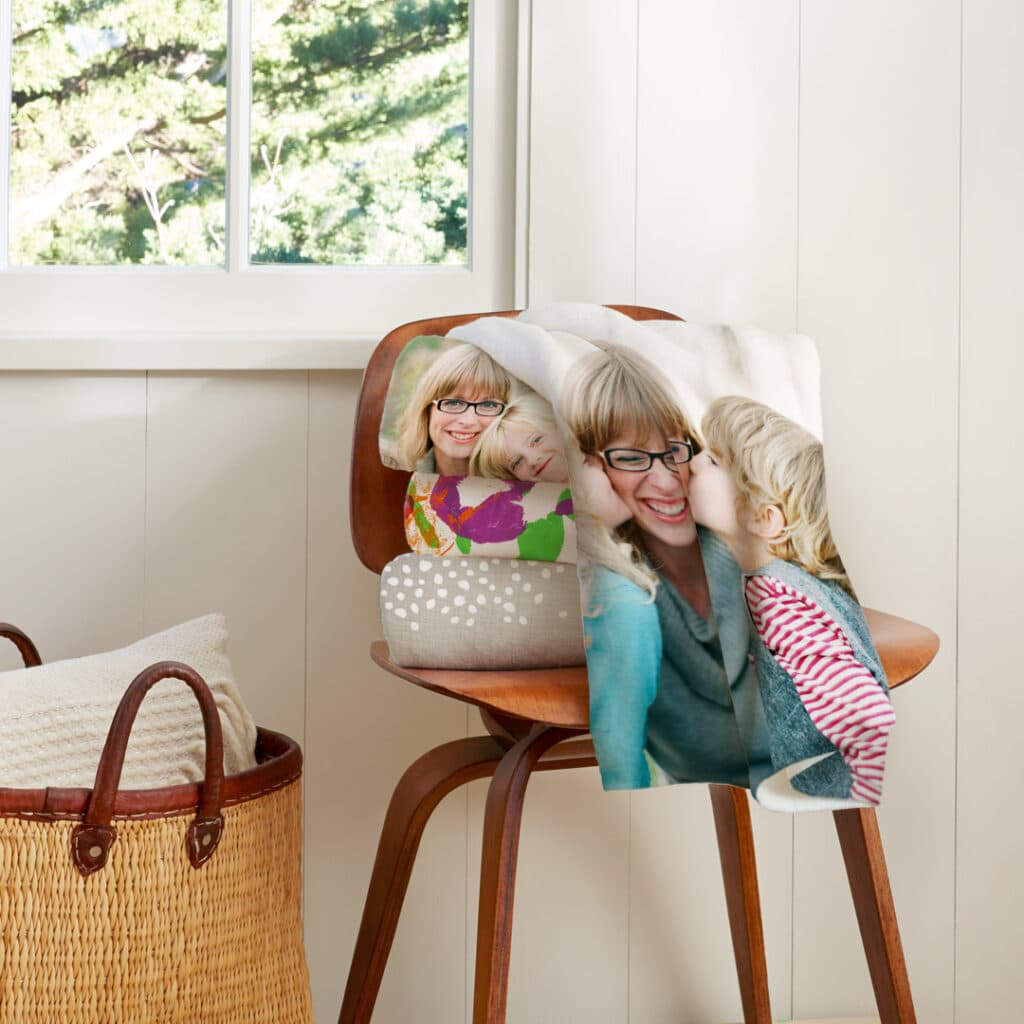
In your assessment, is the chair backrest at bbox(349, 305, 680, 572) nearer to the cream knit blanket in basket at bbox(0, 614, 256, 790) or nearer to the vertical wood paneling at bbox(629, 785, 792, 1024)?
the cream knit blanket in basket at bbox(0, 614, 256, 790)

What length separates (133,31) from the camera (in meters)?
1.39

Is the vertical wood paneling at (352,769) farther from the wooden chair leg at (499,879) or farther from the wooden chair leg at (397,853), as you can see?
the wooden chair leg at (499,879)

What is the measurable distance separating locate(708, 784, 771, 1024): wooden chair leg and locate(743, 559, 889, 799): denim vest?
1.06ft

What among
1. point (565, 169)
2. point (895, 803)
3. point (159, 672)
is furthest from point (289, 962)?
point (565, 169)

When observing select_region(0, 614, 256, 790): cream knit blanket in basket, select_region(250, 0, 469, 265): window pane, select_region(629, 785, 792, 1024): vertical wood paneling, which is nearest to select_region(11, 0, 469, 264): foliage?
select_region(250, 0, 469, 265): window pane

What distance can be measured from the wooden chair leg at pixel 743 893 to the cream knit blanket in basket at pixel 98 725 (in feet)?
1.70

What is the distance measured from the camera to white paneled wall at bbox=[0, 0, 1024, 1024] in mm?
1287

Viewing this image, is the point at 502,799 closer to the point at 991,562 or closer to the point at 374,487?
the point at 374,487

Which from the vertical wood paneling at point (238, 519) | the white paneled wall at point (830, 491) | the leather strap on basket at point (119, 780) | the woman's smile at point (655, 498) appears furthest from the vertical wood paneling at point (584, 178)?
the leather strap on basket at point (119, 780)

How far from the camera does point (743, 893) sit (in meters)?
1.11

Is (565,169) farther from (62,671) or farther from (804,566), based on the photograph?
(62,671)

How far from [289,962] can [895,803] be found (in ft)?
2.63

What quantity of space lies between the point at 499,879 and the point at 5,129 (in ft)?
3.98

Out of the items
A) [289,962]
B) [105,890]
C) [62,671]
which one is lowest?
[289,962]
